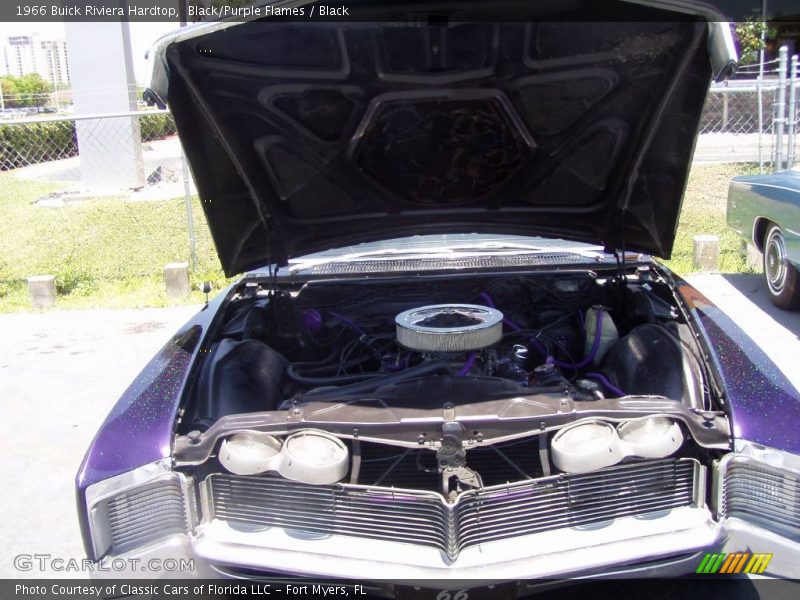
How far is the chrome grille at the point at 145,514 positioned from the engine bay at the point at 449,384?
0.11 m

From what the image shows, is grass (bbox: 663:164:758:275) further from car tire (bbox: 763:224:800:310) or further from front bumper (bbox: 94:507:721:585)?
front bumper (bbox: 94:507:721:585)

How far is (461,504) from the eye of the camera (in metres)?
2.03

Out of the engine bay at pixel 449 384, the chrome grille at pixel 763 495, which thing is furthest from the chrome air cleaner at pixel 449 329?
the chrome grille at pixel 763 495

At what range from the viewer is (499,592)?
2031mm

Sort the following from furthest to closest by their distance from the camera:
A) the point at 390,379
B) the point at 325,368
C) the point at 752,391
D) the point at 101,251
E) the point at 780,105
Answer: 1. the point at 101,251
2. the point at 780,105
3. the point at 325,368
4. the point at 390,379
5. the point at 752,391

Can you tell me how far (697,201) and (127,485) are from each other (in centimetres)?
903

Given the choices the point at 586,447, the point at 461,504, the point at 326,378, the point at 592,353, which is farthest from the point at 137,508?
the point at 592,353

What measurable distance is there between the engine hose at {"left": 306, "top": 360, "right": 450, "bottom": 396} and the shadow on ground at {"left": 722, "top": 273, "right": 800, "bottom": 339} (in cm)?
379

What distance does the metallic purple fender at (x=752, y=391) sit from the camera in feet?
6.69

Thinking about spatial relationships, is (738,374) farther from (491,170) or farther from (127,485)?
(127,485)

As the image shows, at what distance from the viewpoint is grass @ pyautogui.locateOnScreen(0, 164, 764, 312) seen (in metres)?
7.07

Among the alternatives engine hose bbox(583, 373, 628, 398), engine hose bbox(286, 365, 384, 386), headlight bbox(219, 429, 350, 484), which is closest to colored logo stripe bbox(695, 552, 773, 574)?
engine hose bbox(583, 373, 628, 398)

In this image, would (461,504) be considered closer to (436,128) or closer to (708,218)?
(436,128)

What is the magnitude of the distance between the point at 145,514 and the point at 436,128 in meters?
1.81
